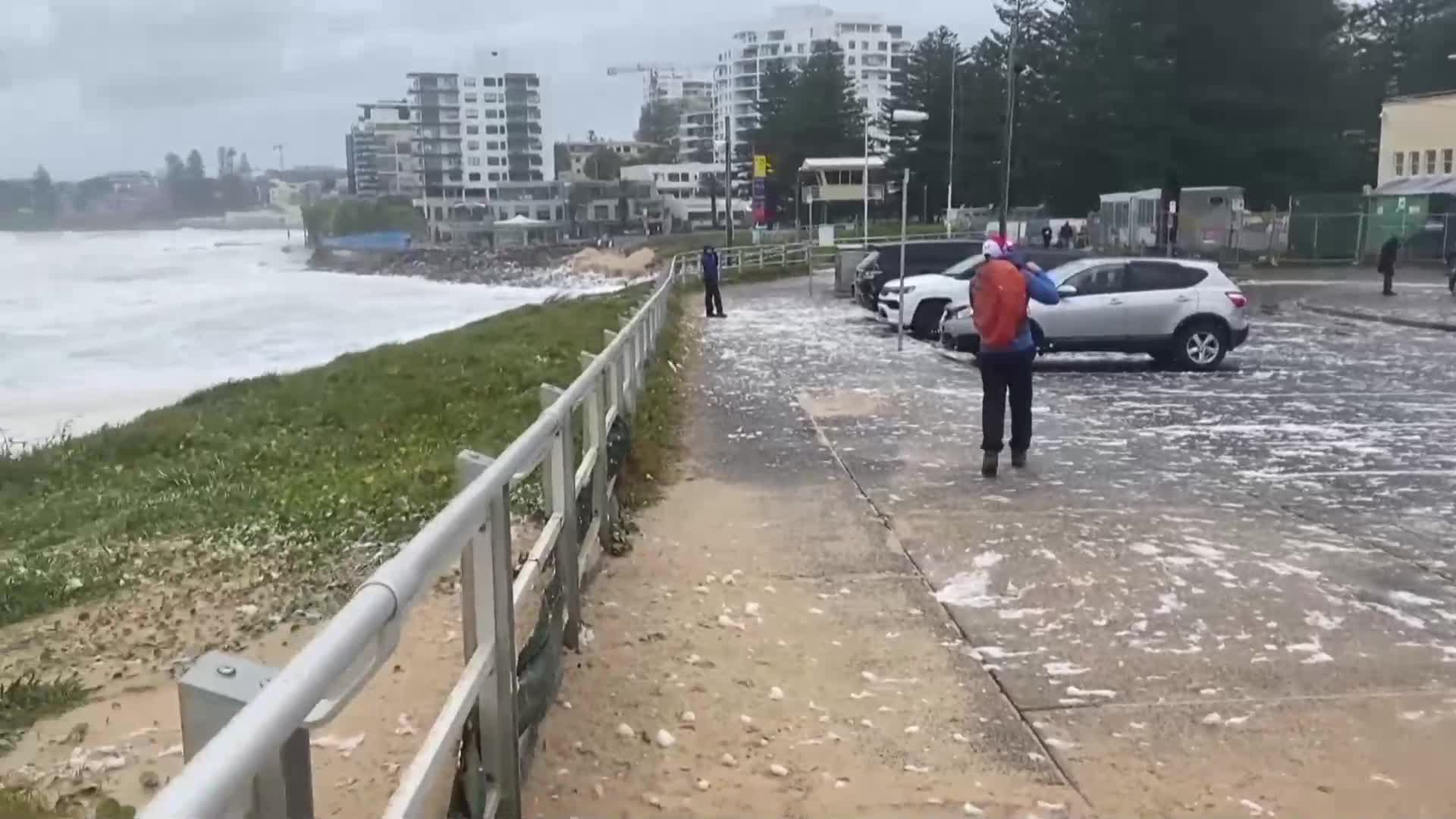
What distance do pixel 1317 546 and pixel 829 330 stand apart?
18284 mm

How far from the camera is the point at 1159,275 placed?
18125mm

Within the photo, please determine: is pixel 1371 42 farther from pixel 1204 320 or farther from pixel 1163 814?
pixel 1163 814

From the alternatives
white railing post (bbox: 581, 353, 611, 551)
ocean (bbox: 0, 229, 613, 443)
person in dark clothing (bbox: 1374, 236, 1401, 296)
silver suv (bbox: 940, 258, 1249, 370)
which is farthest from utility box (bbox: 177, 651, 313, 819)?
person in dark clothing (bbox: 1374, 236, 1401, 296)

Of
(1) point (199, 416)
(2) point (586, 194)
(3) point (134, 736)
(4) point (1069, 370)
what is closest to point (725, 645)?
(3) point (134, 736)

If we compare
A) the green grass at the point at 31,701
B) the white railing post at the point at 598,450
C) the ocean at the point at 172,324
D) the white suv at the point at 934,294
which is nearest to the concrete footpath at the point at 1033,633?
the white railing post at the point at 598,450

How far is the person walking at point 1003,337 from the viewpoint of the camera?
9.58 metres

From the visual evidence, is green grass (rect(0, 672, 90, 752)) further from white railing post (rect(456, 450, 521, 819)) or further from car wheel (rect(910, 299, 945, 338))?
car wheel (rect(910, 299, 945, 338))

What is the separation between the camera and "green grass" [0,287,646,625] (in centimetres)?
942

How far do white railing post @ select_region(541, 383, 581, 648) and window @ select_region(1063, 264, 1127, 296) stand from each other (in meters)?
13.5

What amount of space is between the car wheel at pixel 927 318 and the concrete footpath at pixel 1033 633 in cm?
1236

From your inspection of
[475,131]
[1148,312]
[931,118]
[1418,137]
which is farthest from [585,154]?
[1148,312]

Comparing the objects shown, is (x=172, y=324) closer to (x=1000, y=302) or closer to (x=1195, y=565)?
(x=1000, y=302)

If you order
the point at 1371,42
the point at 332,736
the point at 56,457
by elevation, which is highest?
the point at 1371,42

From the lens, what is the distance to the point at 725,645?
6.05 metres
